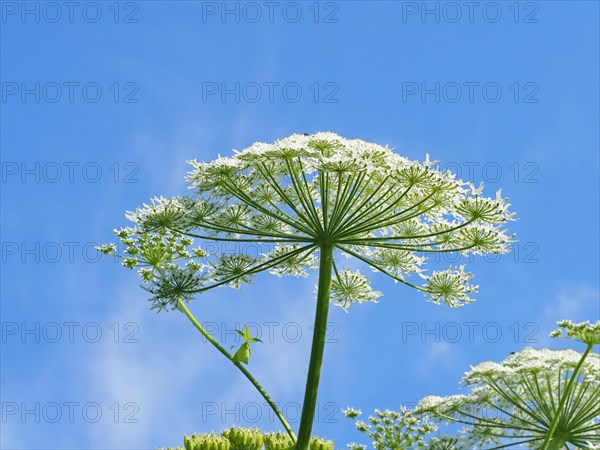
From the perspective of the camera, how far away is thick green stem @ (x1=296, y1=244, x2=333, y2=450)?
11.1 metres

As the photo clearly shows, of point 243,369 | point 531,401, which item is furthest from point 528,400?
point 243,369

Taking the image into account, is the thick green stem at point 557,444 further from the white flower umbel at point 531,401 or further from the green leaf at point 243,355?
the green leaf at point 243,355

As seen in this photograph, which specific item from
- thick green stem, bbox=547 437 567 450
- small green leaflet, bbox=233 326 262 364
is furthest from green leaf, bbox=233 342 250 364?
thick green stem, bbox=547 437 567 450

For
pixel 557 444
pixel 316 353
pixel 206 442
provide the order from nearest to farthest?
1. pixel 557 444
2. pixel 316 353
3. pixel 206 442

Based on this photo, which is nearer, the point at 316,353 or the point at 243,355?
the point at 316,353

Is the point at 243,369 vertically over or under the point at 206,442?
over

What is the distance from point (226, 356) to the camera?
1202 cm

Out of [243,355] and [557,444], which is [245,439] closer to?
[243,355]

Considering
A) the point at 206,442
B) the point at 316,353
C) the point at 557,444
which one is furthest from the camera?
the point at 206,442

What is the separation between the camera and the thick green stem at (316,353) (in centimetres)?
1111

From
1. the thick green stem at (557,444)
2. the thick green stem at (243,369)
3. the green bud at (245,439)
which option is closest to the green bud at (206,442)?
the green bud at (245,439)

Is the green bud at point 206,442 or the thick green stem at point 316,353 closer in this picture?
the thick green stem at point 316,353

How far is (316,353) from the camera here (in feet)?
37.4

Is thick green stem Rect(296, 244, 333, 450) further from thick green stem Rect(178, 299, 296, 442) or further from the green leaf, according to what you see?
the green leaf
